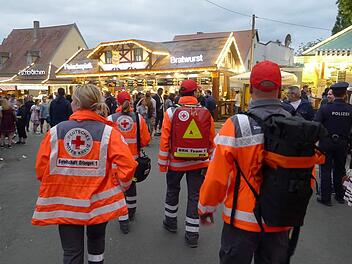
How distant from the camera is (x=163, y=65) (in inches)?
881

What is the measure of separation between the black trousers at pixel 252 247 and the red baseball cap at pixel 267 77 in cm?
100

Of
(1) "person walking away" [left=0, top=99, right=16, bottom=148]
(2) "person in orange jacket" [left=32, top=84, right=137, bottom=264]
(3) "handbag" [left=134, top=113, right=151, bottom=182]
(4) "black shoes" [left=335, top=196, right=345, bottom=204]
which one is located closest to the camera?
(2) "person in orange jacket" [left=32, top=84, right=137, bottom=264]

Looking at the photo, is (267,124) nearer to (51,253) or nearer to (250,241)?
(250,241)

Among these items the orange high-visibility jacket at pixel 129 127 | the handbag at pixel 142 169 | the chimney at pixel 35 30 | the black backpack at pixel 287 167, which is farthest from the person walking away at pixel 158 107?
the chimney at pixel 35 30

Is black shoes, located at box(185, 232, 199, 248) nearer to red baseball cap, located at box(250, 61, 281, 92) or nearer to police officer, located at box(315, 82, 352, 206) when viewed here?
red baseball cap, located at box(250, 61, 281, 92)

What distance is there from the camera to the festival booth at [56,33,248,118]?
2069cm

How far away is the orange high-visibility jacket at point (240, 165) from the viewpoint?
89.0 inches

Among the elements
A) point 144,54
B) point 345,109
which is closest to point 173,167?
point 345,109

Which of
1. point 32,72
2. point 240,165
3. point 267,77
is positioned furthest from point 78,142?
point 32,72

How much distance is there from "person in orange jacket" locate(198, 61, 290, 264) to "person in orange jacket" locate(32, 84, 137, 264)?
2.67 ft

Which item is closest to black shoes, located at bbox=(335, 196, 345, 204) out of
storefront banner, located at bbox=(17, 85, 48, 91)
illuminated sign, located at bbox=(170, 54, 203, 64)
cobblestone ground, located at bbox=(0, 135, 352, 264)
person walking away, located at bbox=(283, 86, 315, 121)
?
cobblestone ground, located at bbox=(0, 135, 352, 264)

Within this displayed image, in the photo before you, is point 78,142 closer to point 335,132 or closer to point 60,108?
point 335,132

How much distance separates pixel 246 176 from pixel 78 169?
1.36 m

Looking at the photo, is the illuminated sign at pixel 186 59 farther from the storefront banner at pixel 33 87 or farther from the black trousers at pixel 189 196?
the black trousers at pixel 189 196
